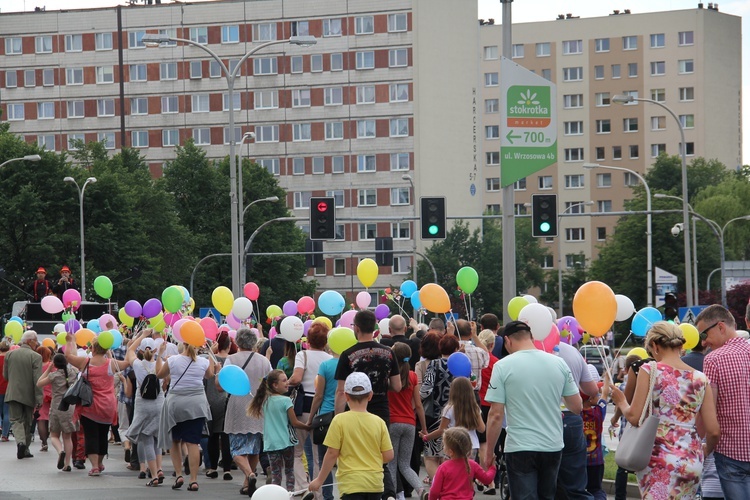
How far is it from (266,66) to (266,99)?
8.11 feet

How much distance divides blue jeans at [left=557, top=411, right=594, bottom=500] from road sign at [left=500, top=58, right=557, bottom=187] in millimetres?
7176

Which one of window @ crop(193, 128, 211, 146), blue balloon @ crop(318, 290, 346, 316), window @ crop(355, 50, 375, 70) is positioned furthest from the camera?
window @ crop(193, 128, 211, 146)

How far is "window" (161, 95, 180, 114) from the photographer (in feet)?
324

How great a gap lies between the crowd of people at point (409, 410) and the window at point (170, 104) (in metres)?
78.6

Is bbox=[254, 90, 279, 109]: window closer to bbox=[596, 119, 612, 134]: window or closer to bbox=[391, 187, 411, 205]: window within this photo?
bbox=[391, 187, 411, 205]: window

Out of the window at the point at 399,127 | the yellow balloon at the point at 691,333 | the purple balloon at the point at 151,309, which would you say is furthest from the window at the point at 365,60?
the yellow balloon at the point at 691,333

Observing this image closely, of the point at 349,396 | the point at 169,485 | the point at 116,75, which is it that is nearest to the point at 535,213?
the point at 169,485

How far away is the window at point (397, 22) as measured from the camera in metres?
95.7

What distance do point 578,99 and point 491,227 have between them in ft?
62.3

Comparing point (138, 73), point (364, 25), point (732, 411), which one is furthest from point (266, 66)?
point (732, 411)

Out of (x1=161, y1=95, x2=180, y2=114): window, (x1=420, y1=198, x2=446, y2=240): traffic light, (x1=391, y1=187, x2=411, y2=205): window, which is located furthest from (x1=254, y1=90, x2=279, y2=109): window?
(x1=420, y1=198, x2=446, y2=240): traffic light

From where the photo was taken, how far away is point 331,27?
318 feet

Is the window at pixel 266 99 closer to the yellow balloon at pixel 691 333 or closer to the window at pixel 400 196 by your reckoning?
the window at pixel 400 196

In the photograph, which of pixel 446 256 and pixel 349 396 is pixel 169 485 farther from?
pixel 446 256
